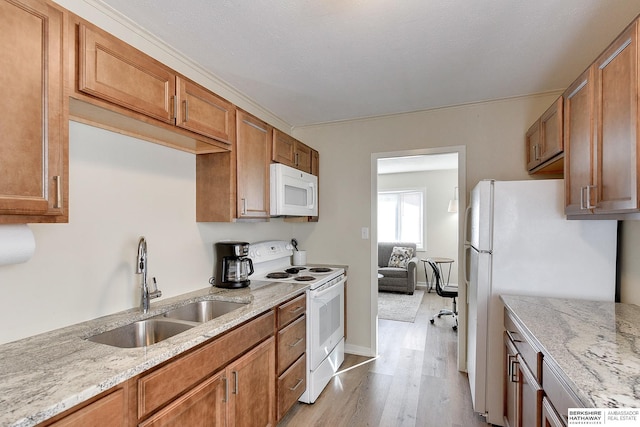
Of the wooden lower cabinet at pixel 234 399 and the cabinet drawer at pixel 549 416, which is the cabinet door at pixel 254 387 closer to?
the wooden lower cabinet at pixel 234 399

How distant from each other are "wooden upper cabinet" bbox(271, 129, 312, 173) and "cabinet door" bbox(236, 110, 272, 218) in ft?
0.29

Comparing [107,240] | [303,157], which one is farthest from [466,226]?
[107,240]

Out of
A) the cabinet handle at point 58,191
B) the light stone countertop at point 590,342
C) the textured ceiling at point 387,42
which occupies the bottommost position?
the light stone countertop at point 590,342

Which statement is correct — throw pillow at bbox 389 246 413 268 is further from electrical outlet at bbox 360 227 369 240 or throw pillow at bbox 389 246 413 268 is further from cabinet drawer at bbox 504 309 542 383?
cabinet drawer at bbox 504 309 542 383

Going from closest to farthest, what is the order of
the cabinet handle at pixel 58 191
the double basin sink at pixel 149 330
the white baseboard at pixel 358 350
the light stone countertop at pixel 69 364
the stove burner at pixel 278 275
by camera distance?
the light stone countertop at pixel 69 364, the cabinet handle at pixel 58 191, the double basin sink at pixel 149 330, the stove burner at pixel 278 275, the white baseboard at pixel 358 350

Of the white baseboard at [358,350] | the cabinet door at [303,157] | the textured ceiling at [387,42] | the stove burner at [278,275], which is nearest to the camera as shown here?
the textured ceiling at [387,42]

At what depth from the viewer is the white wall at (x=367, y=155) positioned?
9.18ft

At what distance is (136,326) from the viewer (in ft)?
5.17

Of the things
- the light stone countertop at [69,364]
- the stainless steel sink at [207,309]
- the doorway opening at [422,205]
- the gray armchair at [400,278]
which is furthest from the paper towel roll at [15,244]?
the gray armchair at [400,278]

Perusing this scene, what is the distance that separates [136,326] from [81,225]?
1.83ft

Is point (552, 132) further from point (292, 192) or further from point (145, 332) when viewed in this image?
point (145, 332)

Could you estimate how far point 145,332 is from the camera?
1.61 m

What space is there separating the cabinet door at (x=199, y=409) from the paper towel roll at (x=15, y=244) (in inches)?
29.0

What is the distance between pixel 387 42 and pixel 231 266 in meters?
1.79
